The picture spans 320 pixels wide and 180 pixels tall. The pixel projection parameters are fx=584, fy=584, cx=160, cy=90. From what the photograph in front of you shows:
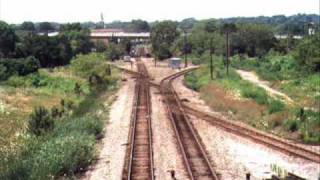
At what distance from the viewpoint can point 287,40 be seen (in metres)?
118

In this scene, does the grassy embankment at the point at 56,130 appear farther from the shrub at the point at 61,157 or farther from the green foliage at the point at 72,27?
the green foliage at the point at 72,27

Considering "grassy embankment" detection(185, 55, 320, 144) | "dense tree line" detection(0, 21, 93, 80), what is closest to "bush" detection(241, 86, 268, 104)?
"grassy embankment" detection(185, 55, 320, 144)

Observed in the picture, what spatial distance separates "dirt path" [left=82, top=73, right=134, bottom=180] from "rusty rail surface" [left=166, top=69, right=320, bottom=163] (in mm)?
5099

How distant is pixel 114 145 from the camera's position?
28.3m

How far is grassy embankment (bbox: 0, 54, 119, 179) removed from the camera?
845 inches

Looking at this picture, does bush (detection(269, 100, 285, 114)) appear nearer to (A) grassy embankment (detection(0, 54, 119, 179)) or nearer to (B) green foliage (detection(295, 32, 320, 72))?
(A) grassy embankment (detection(0, 54, 119, 179))

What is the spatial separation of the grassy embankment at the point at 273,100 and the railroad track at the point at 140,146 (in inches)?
225

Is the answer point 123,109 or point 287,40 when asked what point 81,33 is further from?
point 123,109

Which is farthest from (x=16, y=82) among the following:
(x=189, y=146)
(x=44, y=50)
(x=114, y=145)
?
(x=189, y=146)

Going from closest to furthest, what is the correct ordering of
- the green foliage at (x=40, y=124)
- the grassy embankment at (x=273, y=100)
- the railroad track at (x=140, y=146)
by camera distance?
the railroad track at (x=140, y=146) < the green foliage at (x=40, y=124) < the grassy embankment at (x=273, y=100)

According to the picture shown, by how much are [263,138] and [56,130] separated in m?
10.6

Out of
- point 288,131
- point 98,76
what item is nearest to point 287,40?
point 98,76

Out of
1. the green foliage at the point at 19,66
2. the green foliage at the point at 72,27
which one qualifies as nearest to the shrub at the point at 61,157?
the green foliage at the point at 19,66

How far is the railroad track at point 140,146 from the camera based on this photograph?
21766mm
